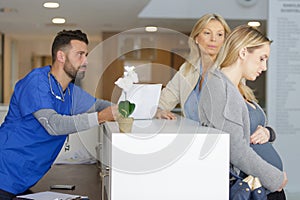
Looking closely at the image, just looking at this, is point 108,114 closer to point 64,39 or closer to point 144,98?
point 144,98

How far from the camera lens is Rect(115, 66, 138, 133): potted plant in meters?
1.32

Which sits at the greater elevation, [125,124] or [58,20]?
[58,20]

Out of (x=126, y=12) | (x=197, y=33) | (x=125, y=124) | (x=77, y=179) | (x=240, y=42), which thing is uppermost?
(x=126, y=12)

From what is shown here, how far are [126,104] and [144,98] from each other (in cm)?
19

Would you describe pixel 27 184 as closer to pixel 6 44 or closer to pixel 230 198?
pixel 230 198

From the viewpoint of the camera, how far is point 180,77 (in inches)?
82.7

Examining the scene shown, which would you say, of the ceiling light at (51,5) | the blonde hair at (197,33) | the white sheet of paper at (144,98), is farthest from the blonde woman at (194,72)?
the ceiling light at (51,5)

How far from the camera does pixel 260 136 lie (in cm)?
157

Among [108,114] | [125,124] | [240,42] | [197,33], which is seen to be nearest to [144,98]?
[108,114]

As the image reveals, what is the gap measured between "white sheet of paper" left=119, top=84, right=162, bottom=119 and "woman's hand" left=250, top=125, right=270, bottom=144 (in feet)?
1.10

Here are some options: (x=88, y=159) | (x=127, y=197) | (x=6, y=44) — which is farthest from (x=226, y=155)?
(x=6, y=44)

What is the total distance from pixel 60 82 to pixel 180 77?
52cm

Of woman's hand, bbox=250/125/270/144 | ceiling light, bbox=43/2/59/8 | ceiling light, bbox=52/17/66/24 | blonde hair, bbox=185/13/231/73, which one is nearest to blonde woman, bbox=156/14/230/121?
blonde hair, bbox=185/13/231/73

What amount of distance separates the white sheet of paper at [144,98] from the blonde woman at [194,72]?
105 mm
